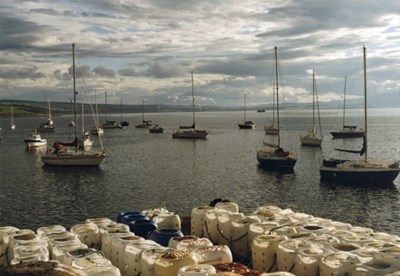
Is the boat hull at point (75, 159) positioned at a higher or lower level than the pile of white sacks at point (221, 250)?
lower

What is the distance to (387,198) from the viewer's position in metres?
59.9

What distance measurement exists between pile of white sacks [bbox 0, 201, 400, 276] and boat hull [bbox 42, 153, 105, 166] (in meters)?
64.2

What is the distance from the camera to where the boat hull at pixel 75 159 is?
286ft

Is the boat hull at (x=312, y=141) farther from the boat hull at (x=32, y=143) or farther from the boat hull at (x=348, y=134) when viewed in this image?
the boat hull at (x=32, y=143)

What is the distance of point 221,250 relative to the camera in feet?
57.3

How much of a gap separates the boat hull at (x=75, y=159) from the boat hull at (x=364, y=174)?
42797 millimetres

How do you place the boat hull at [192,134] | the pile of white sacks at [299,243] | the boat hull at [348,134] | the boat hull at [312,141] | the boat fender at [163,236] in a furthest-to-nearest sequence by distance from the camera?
the boat hull at [192,134], the boat hull at [348,134], the boat hull at [312,141], the boat fender at [163,236], the pile of white sacks at [299,243]

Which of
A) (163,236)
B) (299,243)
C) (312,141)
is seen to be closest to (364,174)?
(163,236)

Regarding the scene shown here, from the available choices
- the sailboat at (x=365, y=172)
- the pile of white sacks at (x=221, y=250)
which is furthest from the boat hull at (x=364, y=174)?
the pile of white sacks at (x=221, y=250)

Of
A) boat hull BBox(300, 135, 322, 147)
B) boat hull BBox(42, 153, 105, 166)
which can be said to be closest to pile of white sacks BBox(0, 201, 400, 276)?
boat hull BBox(42, 153, 105, 166)

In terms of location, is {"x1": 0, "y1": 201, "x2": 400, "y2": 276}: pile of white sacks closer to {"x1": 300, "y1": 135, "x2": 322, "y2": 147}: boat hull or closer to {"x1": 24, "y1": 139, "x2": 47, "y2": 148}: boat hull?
{"x1": 300, "y1": 135, "x2": 322, "y2": 147}: boat hull

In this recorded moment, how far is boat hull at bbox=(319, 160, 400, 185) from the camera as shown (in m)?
66.3

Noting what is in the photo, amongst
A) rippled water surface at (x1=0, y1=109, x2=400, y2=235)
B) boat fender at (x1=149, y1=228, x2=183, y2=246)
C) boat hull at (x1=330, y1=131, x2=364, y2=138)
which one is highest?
boat fender at (x1=149, y1=228, x2=183, y2=246)

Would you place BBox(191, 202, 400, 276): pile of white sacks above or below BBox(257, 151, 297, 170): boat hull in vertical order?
above
